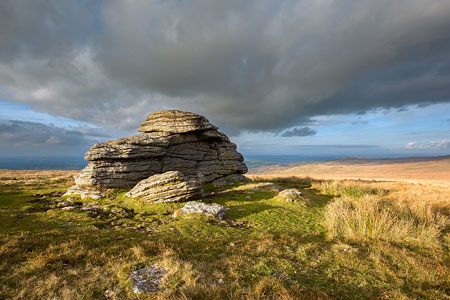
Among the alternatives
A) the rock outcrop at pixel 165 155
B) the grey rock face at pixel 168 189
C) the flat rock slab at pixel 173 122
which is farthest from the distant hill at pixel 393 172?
A: the grey rock face at pixel 168 189

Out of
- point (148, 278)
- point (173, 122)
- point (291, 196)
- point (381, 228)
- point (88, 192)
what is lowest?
point (381, 228)

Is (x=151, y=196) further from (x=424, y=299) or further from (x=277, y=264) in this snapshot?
(x=424, y=299)

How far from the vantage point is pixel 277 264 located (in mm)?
6344

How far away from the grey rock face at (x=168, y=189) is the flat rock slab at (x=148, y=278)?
1044 cm

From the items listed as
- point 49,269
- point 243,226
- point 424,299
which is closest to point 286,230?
point 243,226

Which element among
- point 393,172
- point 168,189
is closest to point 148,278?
point 168,189

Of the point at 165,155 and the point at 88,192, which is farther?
the point at 165,155

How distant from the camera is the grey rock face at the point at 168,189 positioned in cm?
1605

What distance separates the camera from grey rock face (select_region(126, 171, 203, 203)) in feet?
52.6

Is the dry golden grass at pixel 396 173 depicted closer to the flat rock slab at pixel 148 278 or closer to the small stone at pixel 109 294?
the flat rock slab at pixel 148 278

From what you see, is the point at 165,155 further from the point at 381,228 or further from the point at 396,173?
the point at 396,173

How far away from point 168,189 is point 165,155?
966cm

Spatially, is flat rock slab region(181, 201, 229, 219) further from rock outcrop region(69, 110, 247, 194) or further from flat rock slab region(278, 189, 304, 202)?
rock outcrop region(69, 110, 247, 194)

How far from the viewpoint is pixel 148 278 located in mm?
5316
